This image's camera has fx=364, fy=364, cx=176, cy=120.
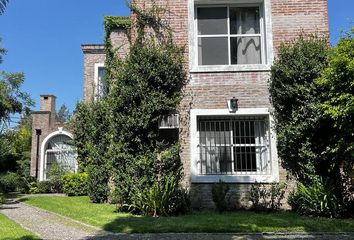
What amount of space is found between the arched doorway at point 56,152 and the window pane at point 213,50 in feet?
45.5

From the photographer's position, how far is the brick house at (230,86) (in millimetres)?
10828

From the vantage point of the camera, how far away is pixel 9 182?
19516mm

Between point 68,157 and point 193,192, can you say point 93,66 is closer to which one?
point 68,157

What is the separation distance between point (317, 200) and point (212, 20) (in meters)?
6.43

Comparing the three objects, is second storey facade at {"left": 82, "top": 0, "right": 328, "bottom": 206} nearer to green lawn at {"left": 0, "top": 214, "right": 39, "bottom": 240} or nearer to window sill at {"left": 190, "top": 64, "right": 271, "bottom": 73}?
window sill at {"left": 190, "top": 64, "right": 271, "bottom": 73}

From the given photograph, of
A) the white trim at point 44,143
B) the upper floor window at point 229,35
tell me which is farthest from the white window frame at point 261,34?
the white trim at point 44,143

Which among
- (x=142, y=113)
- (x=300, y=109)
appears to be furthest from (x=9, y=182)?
(x=300, y=109)

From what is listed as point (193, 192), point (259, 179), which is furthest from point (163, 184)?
point (259, 179)

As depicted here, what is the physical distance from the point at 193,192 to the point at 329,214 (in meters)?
3.67

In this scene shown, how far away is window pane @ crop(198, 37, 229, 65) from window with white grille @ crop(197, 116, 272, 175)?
1.90 metres

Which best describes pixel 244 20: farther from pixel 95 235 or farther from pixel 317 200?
pixel 95 235

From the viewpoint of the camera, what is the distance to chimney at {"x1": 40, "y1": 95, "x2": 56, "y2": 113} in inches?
932

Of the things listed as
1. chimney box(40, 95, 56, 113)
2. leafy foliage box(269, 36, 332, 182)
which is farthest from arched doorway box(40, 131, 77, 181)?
leafy foliage box(269, 36, 332, 182)

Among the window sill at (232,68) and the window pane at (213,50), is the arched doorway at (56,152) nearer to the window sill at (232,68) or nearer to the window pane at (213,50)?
the window pane at (213,50)
